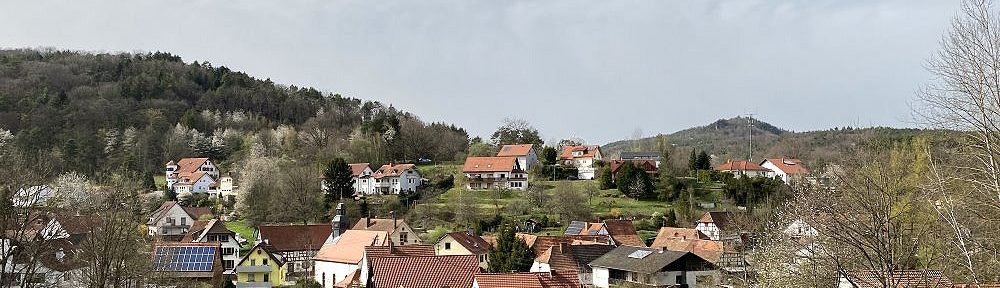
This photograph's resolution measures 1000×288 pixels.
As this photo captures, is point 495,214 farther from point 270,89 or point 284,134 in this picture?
point 270,89

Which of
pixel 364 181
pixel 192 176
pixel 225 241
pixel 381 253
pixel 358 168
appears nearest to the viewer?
pixel 381 253

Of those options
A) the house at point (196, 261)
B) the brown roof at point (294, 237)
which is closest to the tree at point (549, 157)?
the brown roof at point (294, 237)

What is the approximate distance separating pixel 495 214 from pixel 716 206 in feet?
58.4

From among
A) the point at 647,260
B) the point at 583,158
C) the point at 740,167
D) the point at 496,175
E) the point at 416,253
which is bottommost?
the point at 647,260

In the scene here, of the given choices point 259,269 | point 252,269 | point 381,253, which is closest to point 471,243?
point 259,269

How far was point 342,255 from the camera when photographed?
46.1 m

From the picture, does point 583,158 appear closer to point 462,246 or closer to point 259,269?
point 462,246

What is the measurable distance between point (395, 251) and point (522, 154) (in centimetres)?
4961

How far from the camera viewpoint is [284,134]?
107 meters

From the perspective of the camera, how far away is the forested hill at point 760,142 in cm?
7765

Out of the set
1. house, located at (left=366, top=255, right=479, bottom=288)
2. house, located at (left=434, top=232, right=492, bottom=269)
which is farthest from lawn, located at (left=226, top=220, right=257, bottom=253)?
house, located at (left=366, top=255, right=479, bottom=288)

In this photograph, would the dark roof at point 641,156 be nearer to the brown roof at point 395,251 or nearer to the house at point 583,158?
the house at point 583,158

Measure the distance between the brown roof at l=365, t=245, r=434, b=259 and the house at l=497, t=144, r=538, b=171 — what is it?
149 feet

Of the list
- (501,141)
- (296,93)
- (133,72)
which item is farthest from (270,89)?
(501,141)
